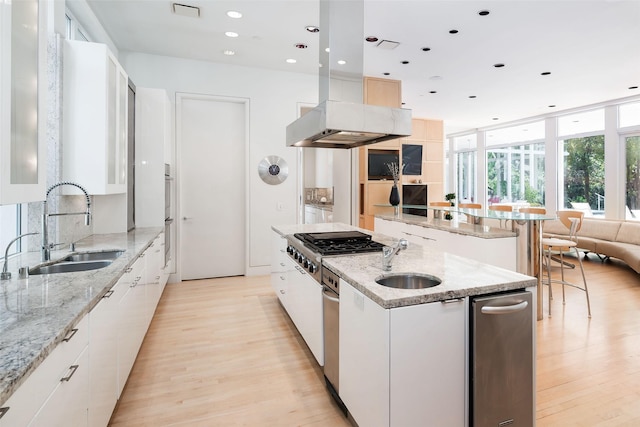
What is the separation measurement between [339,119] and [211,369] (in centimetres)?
204

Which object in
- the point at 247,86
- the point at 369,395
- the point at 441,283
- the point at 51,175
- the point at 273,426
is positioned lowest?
the point at 273,426

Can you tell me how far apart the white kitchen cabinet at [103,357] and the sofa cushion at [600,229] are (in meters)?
8.06

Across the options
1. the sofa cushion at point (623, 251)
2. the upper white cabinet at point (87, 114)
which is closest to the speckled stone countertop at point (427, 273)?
the upper white cabinet at point (87, 114)

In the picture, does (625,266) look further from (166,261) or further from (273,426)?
(166,261)

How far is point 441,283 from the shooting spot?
5.63 feet

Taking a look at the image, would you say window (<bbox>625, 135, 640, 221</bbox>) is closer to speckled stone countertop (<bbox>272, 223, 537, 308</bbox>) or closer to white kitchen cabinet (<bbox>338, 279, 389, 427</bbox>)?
speckled stone countertop (<bbox>272, 223, 537, 308</bbox>)

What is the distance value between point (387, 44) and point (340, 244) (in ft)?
9.52

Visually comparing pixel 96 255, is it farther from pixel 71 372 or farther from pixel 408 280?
pixel 408 280

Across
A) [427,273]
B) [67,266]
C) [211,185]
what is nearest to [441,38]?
[427,273]

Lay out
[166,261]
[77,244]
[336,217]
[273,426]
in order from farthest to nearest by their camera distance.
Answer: [336,217]
[166,261]
[77,244]
[273,426]

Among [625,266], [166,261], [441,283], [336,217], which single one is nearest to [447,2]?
[441,283]

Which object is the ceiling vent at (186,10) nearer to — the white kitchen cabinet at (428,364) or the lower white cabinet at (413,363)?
the lower white cabinet at (413,363)

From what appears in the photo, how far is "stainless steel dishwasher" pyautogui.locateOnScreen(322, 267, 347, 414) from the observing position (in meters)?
2.03

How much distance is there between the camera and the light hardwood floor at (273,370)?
207 cm
